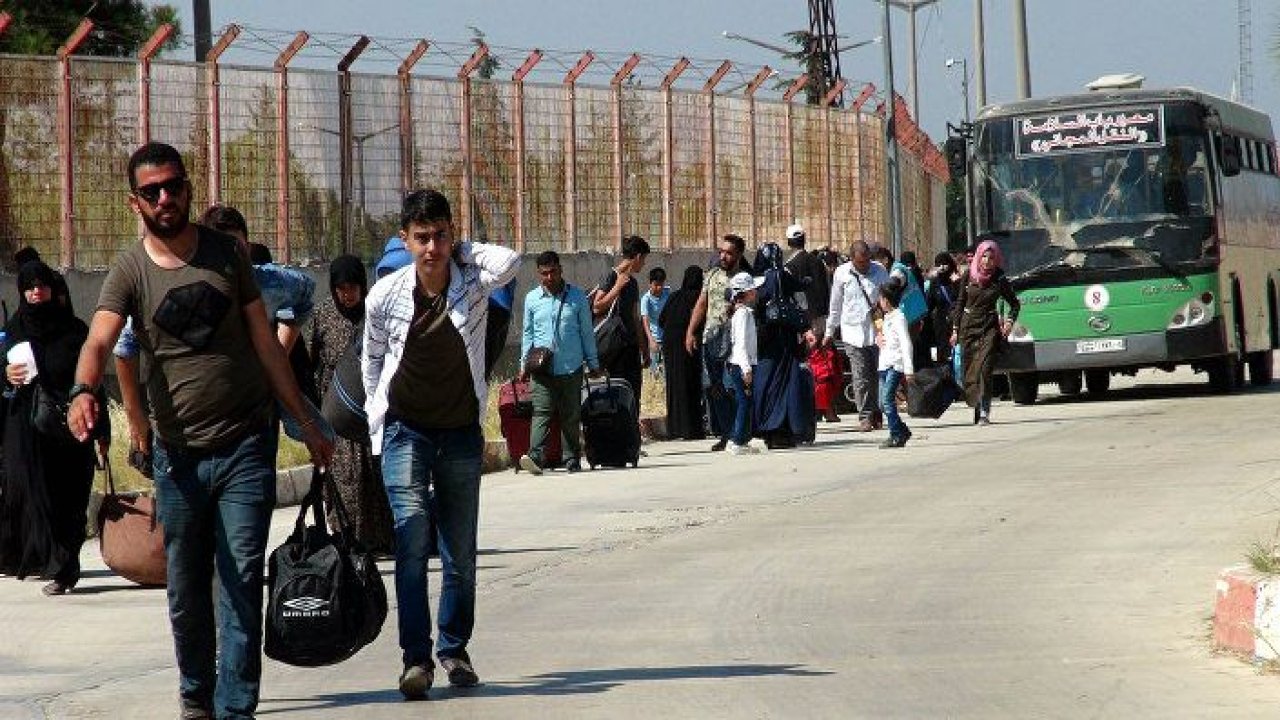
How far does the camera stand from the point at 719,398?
22.7m

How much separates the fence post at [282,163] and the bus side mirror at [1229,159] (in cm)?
1032

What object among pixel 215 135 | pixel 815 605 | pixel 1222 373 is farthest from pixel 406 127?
pixel 815 605

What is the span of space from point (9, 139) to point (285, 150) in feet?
13.1

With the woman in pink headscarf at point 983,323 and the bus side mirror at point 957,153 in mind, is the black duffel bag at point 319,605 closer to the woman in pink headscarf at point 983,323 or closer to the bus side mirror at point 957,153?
the woman in pink headscarf at point 983,323

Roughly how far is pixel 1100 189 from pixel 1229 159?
2.09 m

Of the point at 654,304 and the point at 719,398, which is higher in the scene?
the point at 654,304

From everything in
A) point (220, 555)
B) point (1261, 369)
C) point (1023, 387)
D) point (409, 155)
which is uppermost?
point (409, 155)

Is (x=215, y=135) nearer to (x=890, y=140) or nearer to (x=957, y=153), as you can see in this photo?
(x=957, y=153)

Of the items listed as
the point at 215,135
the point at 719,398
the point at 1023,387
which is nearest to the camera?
the point at 719,398

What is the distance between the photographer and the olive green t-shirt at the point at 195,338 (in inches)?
320

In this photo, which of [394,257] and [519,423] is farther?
[519,423]

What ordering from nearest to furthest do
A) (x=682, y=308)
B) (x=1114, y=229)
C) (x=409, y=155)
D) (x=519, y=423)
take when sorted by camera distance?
1. (x=519, y=423)
2. (x=682, y=308)
3. (x=1114, y=229)
4. (x=409, y=155)

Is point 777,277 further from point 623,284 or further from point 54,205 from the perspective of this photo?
point 54,205

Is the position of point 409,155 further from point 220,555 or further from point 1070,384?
point 220,555
